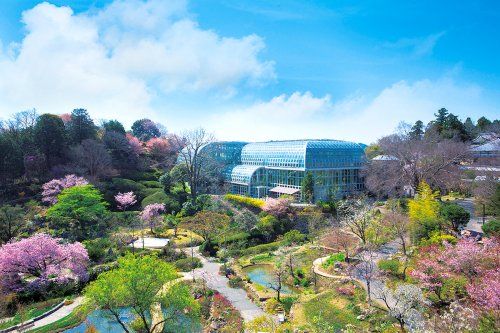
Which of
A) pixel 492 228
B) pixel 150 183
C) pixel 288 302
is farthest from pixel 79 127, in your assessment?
pixel 492 228

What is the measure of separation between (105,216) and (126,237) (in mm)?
4539

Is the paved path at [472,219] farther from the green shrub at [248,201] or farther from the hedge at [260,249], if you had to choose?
the green shrub at [248,201]

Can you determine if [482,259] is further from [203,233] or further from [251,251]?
[203,233]

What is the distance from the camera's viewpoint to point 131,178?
1999 inches

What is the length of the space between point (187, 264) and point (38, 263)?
33.3ft

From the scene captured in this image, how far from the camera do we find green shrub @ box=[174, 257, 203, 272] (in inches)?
1036

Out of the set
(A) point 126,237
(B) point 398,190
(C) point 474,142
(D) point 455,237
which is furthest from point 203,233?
(C) point 474,142

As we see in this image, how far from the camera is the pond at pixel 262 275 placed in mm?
23206

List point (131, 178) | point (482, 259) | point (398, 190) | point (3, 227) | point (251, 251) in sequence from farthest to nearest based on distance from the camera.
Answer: point (131, 178)
point (398, 190)
point (251, 251)
point (3, 227)
point (482, 259)

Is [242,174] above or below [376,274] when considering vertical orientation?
above

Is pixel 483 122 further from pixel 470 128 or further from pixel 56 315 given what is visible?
pixel 56 315

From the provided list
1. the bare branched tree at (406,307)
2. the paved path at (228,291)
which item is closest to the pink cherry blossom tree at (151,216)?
the paved path at (228,291)

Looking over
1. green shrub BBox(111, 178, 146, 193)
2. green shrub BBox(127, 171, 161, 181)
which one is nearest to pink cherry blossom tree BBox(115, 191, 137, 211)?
green shrub BBox(111, 178, 146, 193)

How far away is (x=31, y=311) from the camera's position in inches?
752
